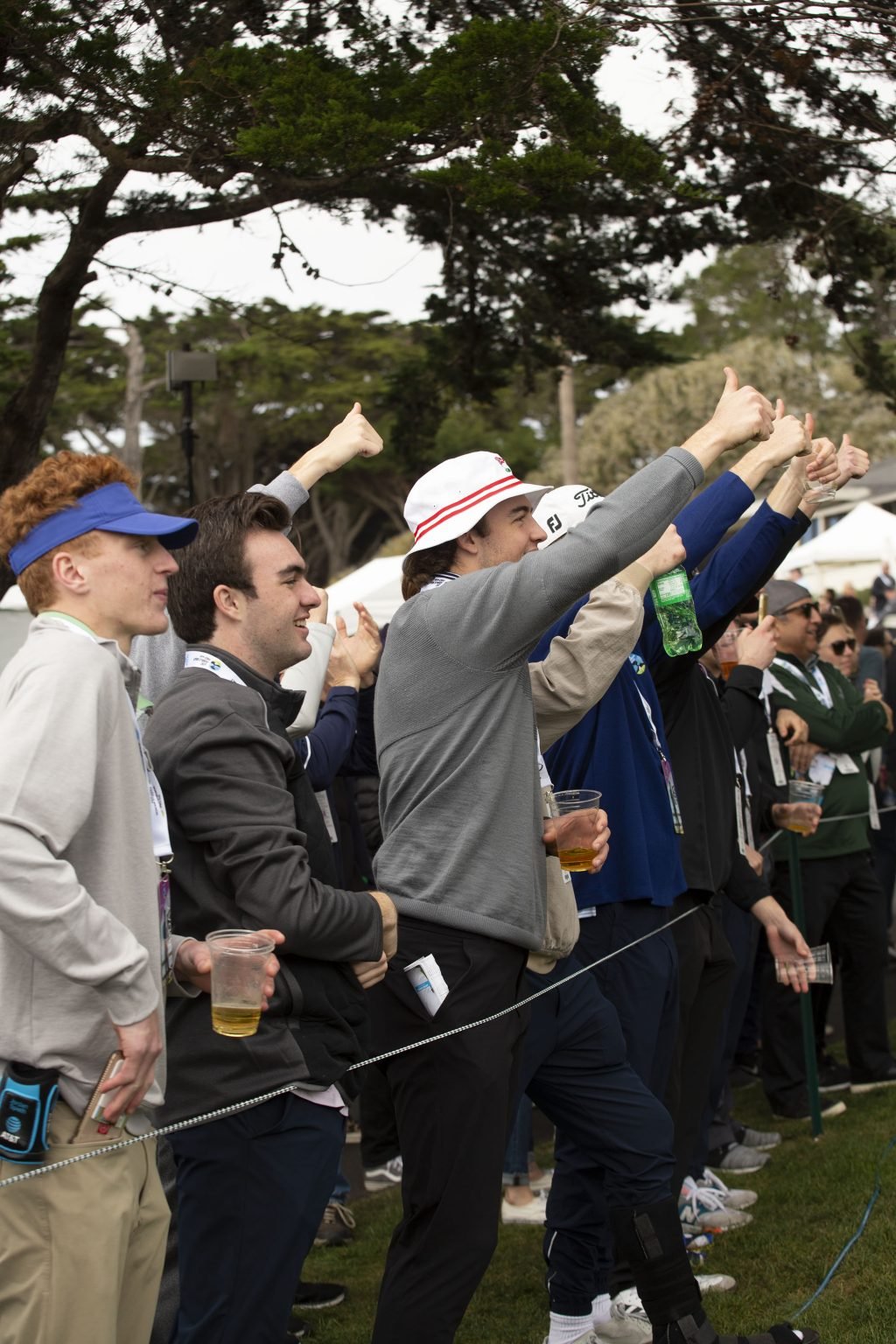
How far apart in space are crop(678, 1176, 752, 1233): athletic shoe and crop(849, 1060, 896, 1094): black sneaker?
2139 millimetres

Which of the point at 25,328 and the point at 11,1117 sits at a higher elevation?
the point at 25,328

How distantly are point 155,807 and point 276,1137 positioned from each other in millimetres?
737

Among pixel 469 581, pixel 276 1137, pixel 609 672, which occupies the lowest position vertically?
pixel 276 1137

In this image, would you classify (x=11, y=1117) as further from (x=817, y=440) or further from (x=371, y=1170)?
(x=371, y=1170)

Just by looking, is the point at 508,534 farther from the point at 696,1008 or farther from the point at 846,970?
the point at 846,970

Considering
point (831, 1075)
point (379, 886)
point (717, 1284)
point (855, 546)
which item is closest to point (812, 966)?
point (717, 1284)

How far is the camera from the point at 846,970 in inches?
301

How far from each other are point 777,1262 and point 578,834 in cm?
226

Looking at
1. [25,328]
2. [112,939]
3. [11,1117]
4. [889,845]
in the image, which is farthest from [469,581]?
[25,328]

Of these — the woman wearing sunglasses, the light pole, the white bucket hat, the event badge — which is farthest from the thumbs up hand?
the light pole

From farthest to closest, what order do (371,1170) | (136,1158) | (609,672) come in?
(371,1170), (609,672), (136,1158)

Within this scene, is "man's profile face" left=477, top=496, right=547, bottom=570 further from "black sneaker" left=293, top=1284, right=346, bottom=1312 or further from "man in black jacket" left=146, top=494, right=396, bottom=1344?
"black sneaker" left=293, top=1284, right=346, bottom=1312

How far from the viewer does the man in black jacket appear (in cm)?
295

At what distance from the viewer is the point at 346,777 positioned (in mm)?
6934
